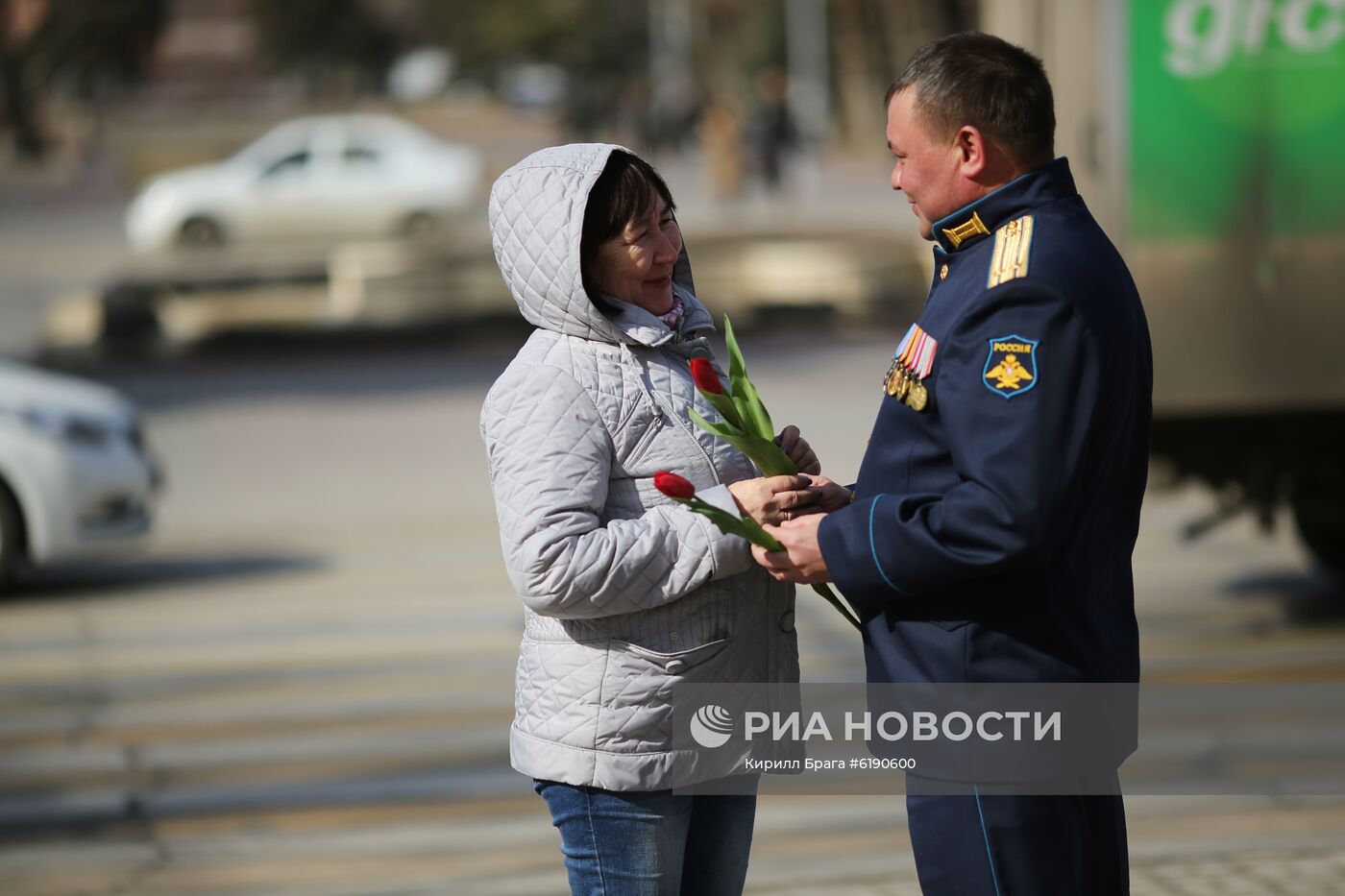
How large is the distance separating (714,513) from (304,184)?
22075 millimetres

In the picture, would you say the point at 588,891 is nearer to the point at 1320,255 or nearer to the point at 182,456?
the point at 1320,255

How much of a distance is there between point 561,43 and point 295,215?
4.77 m

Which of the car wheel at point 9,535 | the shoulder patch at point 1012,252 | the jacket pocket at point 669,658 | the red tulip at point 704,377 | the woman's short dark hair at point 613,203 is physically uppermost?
the woman's short dark hair at point 613,203

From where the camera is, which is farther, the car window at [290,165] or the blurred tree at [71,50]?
the car window at [290,165]

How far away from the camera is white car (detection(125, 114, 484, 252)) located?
77.5 feet

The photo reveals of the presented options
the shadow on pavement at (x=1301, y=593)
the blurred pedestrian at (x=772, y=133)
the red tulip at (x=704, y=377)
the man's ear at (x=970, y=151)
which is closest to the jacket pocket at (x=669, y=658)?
the red tulip at (x=704, y=377)

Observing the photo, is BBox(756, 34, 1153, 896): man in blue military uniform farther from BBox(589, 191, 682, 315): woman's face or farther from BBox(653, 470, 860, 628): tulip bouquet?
BBox(589, 191, 682, 315): woman's face

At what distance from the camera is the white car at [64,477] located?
8.65 m

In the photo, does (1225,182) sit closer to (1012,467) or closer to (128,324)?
(1012,467)

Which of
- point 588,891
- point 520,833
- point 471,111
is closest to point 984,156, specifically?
point 588,891

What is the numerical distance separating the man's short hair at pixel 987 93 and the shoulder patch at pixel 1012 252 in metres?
0.10

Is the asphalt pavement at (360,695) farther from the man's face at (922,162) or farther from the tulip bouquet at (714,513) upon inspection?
the man's face at (922,162)

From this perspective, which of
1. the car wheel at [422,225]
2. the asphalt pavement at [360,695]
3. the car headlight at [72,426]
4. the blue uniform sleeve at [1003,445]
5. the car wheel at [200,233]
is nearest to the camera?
the blue uniform sleeve at [1003,445]

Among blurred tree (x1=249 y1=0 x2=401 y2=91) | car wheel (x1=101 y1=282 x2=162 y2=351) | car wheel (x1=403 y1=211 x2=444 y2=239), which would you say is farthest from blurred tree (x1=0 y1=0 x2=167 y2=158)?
car wheel (x1=403 y1=211 x2=444 y2=239)
